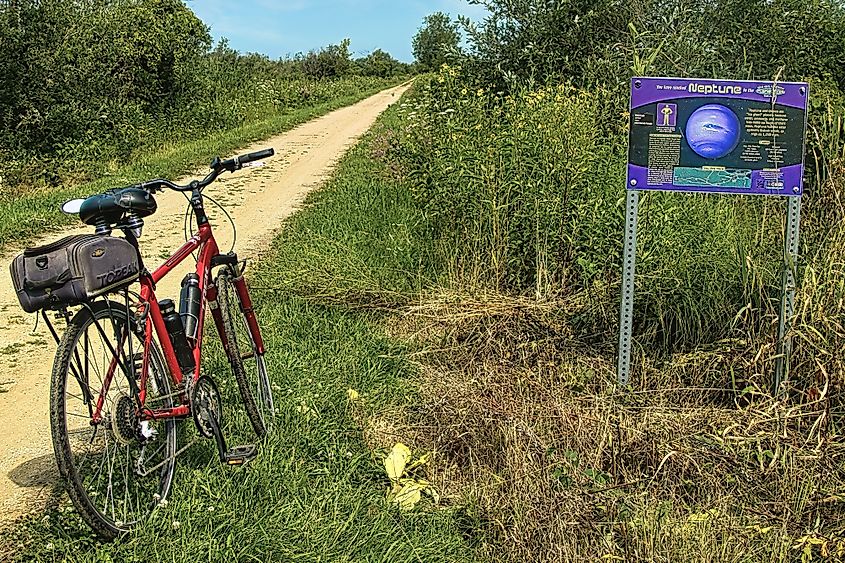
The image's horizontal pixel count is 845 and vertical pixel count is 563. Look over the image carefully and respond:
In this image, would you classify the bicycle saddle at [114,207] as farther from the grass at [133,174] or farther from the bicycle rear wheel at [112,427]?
the grass at [133,174]

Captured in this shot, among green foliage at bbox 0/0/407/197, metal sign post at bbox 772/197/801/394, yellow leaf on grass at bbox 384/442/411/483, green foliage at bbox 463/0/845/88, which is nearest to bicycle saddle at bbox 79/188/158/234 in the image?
yellow leaf on grass at bbox 384/442/411/483

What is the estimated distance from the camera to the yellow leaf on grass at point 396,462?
3.71m

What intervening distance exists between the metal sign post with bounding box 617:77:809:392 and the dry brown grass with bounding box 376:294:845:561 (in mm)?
382

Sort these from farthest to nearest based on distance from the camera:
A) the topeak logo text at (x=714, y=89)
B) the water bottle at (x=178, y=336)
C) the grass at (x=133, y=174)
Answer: the grass at (x=133, y=174), the topeak logo text at (x=714, y=89), the water bottle at (x=178, y=336)

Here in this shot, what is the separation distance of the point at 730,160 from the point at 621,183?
1.03m

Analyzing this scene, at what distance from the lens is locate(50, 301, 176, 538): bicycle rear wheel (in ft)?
8.77

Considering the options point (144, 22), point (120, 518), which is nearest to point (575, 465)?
point (120, 518)

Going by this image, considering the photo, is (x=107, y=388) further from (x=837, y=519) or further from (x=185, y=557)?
(x=837, y=519)

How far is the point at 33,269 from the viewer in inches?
102

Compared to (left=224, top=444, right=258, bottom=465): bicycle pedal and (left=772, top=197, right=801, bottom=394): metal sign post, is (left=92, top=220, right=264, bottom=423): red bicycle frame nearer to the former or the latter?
(left=224, top=444, right=258, bottom=465): bicycle pedal

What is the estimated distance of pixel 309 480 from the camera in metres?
3.61

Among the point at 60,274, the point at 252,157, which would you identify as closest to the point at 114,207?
the point at 60,274

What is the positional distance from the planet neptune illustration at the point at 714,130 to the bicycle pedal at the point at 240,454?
8.71 feet

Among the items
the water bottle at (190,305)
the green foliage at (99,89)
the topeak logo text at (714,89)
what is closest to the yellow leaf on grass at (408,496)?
the water bottle at (190,305)
